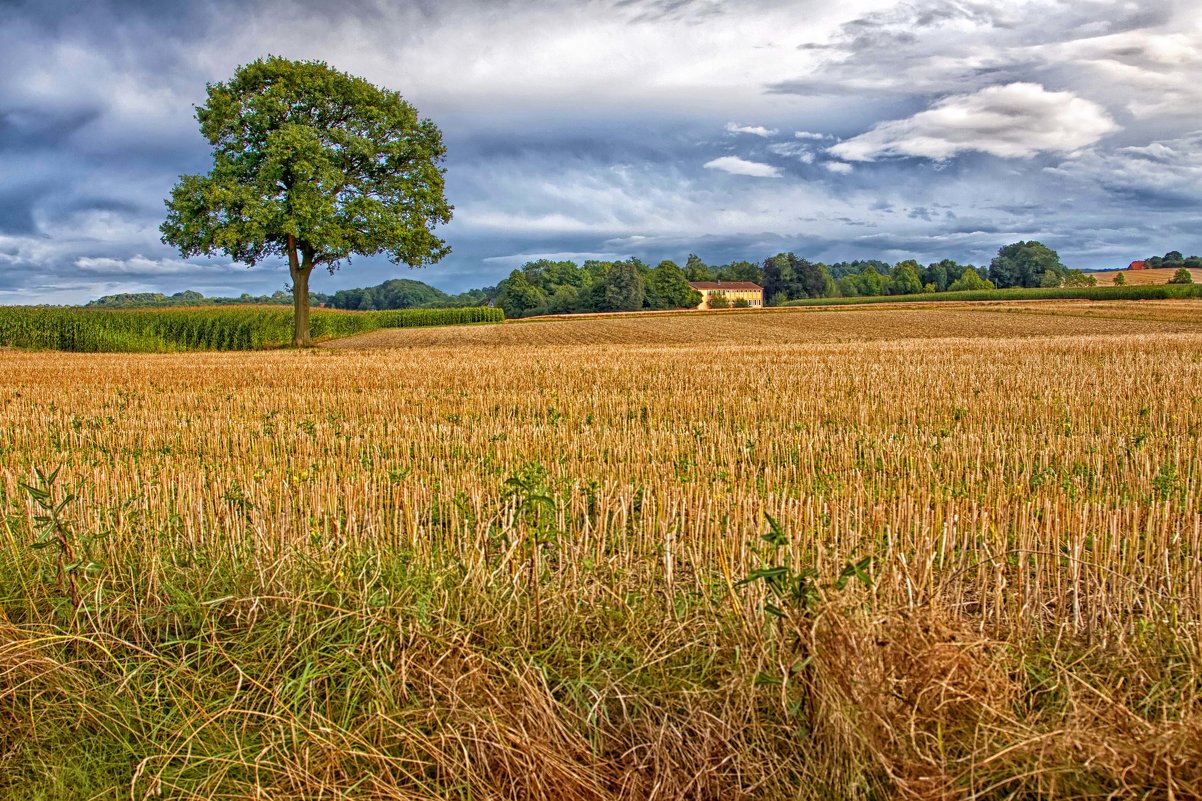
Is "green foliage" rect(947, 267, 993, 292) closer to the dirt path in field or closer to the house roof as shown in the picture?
the house roof

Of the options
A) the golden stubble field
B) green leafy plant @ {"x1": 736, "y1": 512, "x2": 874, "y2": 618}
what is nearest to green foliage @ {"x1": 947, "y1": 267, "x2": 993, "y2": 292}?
the golden stubble field

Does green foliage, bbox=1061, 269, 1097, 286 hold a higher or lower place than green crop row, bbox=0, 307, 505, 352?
higher

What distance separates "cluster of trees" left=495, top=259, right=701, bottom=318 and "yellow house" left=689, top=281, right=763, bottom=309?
824 centimetres

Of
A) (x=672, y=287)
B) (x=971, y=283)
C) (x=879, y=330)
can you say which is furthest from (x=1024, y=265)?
(x=879, y=330)

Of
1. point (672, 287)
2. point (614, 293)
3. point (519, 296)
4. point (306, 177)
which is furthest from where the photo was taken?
point (519, 296)

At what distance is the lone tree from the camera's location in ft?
131

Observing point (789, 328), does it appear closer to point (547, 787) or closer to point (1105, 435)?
point (1105, 435)

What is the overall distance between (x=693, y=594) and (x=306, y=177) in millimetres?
39766

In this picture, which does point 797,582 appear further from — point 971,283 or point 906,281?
point 906,281

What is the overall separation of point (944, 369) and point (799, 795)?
18366mm

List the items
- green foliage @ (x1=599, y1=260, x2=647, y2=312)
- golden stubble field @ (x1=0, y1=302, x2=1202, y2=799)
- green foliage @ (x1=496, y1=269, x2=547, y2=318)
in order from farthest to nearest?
1. green foliage @ (x1=496, y1=269, x2=547, y2=318)
2. green foliage @ (x1=599, y1=260, x2=647, y2=312)
3. golden stubble field @ (x1=0, y1=302, x2=1202, y2=799)

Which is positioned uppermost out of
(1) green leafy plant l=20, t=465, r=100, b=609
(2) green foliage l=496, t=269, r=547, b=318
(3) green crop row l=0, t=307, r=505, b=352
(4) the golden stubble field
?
(2) green foliage l=496, t=269, r=547, b=318

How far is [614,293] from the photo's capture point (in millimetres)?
142250

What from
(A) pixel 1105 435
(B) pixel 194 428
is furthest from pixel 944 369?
(B) pixel 194 428
